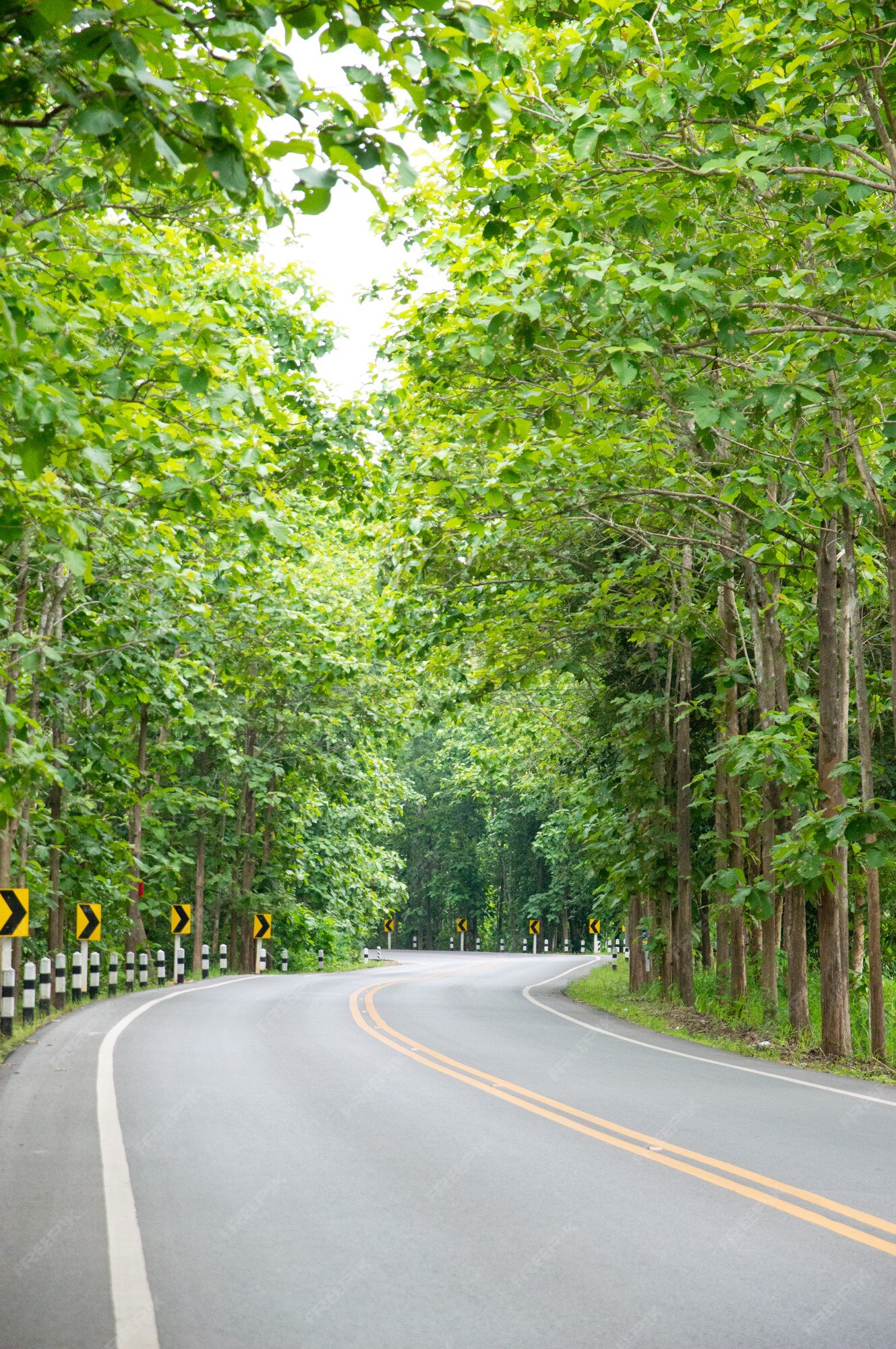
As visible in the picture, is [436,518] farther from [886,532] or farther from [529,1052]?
[529,1052]

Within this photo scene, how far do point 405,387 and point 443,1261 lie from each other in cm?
1158

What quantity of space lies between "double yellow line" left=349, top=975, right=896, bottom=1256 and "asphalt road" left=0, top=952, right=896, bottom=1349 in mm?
25

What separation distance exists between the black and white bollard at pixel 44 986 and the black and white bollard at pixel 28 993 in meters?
0.75

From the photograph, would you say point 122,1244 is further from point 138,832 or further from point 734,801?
point 138,832

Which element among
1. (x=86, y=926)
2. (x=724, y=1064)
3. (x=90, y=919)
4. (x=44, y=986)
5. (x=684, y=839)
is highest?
(x=684, y=839)

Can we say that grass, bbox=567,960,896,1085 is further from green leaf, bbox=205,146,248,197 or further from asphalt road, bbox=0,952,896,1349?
green leaf, bbox=205,146,248,197

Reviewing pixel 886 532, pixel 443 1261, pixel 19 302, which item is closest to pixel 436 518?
pixel 886 532

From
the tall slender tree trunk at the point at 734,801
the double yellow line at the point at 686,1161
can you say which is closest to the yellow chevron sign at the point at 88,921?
the double yellow line at the point at 686,1161

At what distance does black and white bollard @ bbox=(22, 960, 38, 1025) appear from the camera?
662 inches

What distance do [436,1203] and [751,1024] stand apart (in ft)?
37.2

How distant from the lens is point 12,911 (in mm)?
15156

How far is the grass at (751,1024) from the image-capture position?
553 inches

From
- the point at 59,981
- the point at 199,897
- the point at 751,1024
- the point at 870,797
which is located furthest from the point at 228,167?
the point at 199,897

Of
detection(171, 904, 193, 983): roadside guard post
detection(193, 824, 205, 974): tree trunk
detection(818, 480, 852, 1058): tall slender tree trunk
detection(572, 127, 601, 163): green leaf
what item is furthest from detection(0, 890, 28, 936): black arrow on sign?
detection(193, 824, 205, 974): tree trunk
